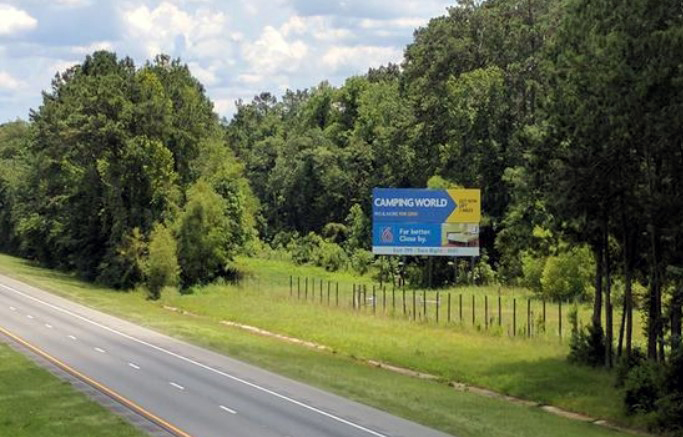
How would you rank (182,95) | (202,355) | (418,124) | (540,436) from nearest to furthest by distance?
(540,436) → (202,355) → (182,95) → (418,124)

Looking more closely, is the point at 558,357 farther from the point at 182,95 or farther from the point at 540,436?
the point at 182,95

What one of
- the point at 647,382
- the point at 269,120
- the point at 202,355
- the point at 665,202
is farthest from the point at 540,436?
the point at 269,120

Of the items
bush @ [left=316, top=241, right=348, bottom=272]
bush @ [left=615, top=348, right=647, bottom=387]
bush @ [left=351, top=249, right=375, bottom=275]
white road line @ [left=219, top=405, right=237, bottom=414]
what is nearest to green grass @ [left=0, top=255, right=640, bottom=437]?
bush @ [left=615, top=348, right=647, bottom=387]

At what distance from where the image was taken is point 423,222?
6638 cm

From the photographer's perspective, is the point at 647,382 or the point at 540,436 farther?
the point at 647,382

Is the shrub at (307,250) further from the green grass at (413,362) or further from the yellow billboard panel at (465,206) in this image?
the green grass at (413,362)

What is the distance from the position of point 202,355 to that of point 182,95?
167ft

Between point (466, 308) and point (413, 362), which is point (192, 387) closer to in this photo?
point (413, 362)

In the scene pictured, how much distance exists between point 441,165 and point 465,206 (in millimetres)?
30560

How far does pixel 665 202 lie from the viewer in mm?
29531

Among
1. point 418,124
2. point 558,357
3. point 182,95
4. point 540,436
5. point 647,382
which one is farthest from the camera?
point 418,124

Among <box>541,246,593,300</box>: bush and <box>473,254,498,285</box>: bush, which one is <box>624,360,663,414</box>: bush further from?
<box>473,254,498,285</box>: bush

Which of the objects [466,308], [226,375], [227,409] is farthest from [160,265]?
[227,409]

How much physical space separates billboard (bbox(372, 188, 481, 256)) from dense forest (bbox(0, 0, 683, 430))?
460cm
